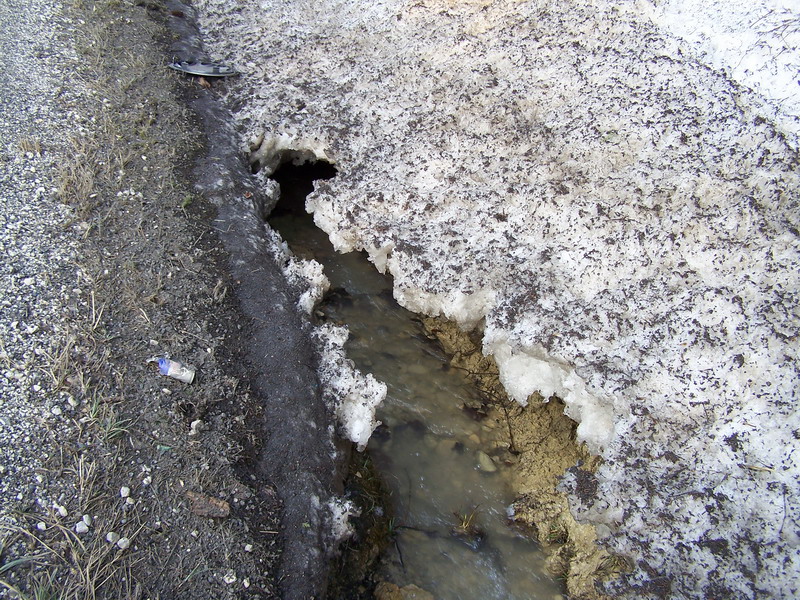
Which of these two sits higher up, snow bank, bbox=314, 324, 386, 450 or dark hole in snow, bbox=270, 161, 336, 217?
snow bank, bbox=314, 324, 386, 450

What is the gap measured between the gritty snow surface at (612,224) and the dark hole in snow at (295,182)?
0.64m

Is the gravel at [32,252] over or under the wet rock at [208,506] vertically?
over

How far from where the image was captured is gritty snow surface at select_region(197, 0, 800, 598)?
270 cm

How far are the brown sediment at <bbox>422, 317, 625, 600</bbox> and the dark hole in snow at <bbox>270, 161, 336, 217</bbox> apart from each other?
200cm

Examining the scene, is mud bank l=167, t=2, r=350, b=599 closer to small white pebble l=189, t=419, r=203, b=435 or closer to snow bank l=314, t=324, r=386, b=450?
snow bank l=314, t=324, r=386, b=450

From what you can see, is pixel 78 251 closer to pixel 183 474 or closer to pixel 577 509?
pixel 183 474

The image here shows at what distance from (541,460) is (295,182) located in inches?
140

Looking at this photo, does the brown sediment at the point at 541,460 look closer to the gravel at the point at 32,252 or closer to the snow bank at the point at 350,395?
the snow bank at the point at 350,395

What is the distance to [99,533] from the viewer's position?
7.63 ft

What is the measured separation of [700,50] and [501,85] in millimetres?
1403

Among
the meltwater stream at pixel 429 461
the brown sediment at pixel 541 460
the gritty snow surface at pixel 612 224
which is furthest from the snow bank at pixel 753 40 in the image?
the meltwater stream at pixel 429 461

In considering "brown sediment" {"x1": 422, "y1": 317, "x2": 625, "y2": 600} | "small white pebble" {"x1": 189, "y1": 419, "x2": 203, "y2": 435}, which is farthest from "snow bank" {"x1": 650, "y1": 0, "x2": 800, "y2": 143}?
"small white pebble" {"x1": 189, "y1": 419, "x2": 203, "y2": 435}

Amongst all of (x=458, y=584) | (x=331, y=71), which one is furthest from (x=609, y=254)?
(x=331, y=71)

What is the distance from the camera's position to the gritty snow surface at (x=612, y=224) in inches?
106
